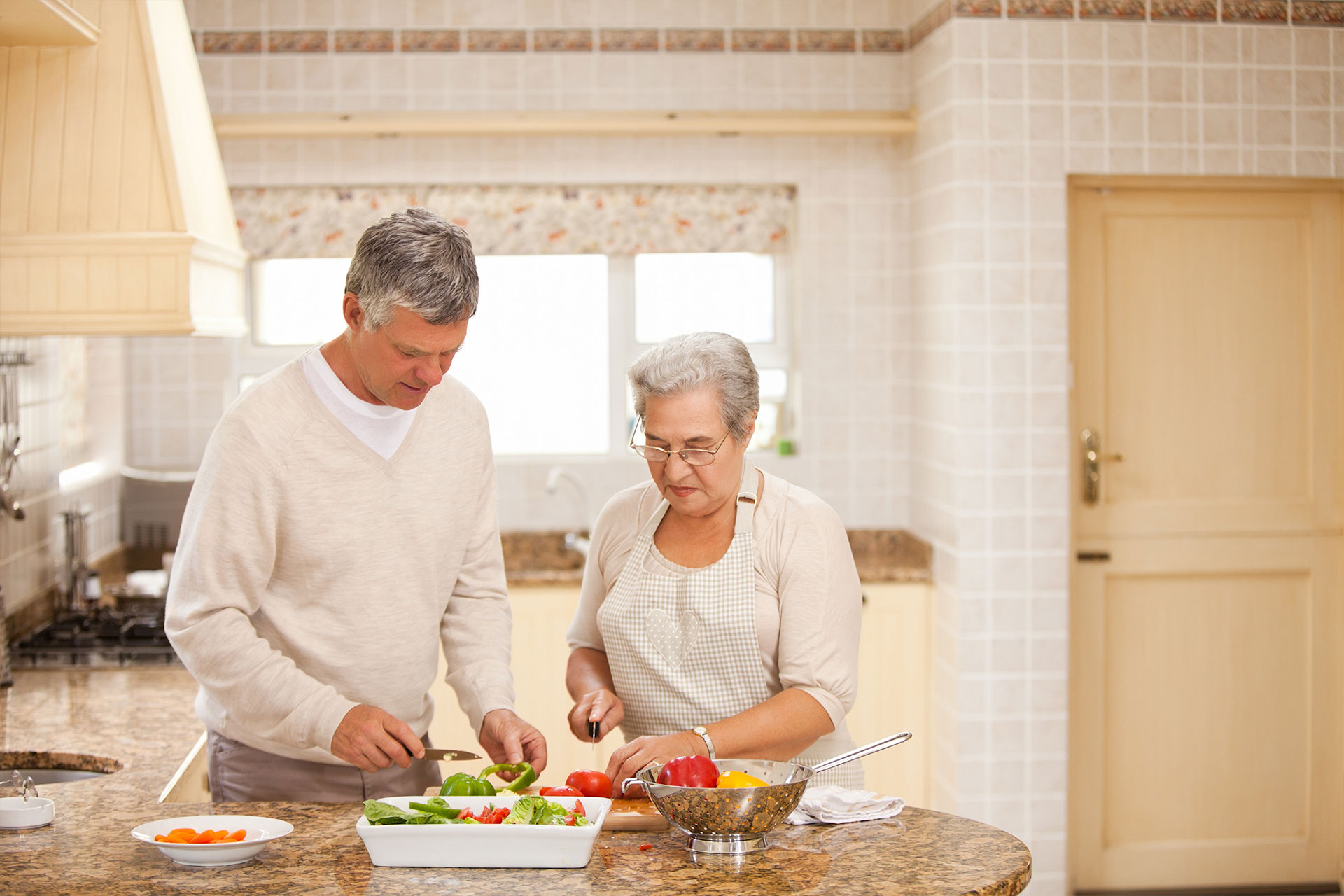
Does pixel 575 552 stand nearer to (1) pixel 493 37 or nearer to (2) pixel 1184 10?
(1) pixel 493 37

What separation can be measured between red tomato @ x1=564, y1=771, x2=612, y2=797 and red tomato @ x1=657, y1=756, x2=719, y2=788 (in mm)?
176

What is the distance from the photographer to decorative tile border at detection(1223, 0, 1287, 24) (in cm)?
380

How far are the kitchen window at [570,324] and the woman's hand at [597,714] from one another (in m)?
2.43

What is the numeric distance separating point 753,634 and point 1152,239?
248 centimetres

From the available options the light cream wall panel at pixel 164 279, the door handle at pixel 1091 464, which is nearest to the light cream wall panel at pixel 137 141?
the light cream wall panel at pixel 164 279

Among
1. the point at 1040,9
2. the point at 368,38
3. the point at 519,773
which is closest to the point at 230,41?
the point at 368,38

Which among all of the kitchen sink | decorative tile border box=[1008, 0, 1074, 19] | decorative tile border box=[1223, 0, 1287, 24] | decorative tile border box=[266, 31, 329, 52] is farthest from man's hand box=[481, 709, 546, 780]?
decorative tile border box=[1223, 0, 1287, 24]

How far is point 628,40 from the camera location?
4289 mm

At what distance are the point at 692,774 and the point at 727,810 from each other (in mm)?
74

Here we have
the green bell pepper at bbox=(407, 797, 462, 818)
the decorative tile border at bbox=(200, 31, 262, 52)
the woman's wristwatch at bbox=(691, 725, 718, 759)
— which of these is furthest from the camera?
the decorative tile border at bbox=(200, 31, 262, 52)

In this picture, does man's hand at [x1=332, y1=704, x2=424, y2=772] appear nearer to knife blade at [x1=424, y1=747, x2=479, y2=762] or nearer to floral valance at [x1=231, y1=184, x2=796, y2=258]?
knife blade at [x1=424, y1=747, x2=479, y2=762]

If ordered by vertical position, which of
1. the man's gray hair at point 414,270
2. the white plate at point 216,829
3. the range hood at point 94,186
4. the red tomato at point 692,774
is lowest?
the white plate at point 216,829

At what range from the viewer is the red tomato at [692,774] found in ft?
5.50

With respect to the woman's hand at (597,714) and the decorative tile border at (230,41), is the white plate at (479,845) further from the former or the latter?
the decorative tile border at (230,41)
